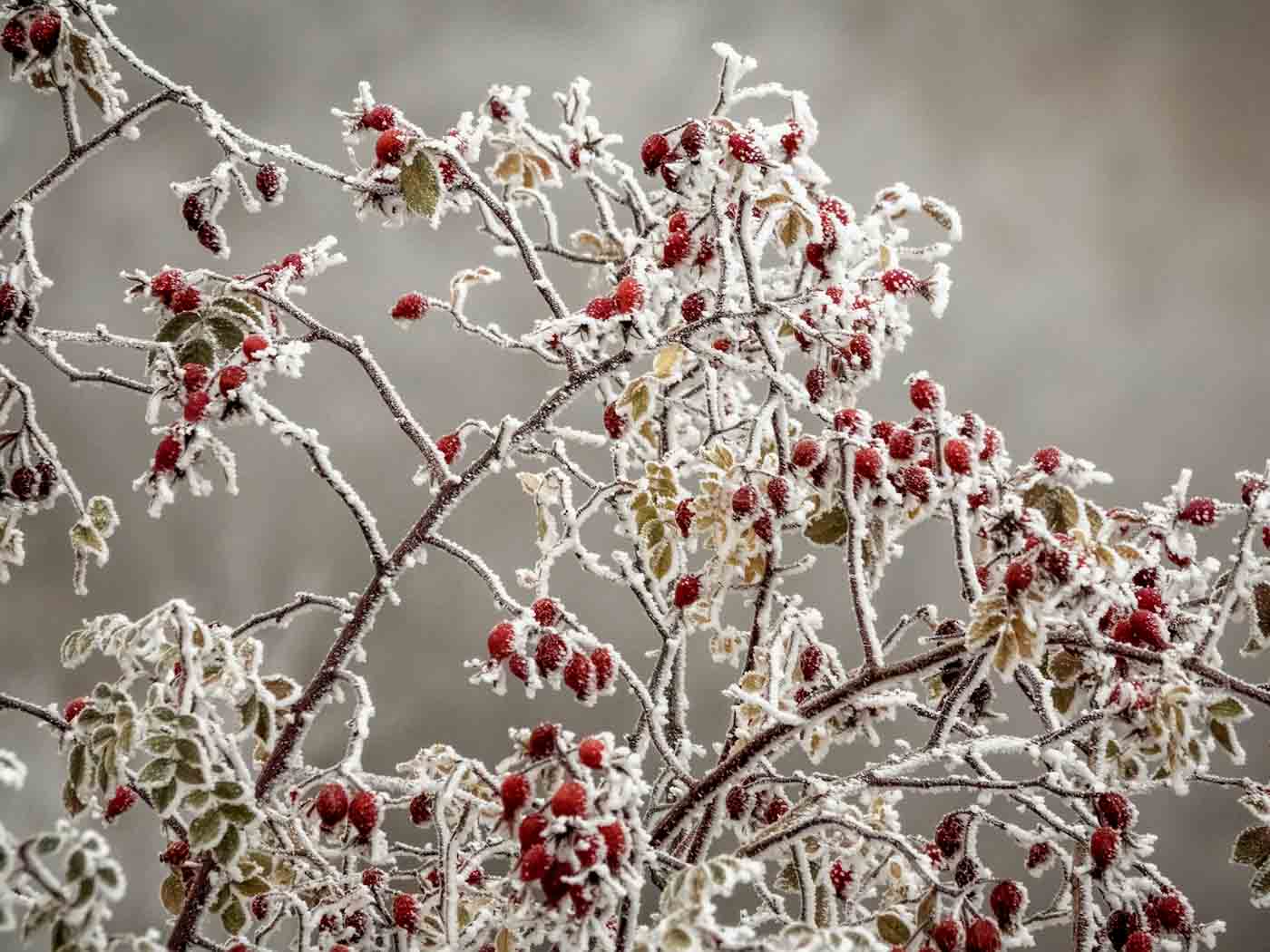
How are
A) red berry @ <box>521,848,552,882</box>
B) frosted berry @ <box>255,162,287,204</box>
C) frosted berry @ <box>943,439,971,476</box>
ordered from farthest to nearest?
frosted berry @ <box>255,162,287,204</box> < frosted berry @ <box>943,439,971,476</box> < red berry @ <box>521,848,552,882</box>

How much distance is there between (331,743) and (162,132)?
1.19 meters

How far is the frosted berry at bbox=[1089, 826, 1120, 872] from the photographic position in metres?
0.77

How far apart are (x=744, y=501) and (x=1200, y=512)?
0.44m

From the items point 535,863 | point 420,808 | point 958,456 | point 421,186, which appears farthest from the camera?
point 420,808

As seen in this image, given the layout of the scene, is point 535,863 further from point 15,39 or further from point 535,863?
point 15,39

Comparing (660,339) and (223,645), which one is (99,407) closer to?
(223,645)

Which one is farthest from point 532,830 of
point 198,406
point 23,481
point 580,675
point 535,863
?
point 23,481

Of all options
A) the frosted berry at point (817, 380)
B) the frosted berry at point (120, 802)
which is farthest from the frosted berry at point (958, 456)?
the frosted berry at point (120, 802)

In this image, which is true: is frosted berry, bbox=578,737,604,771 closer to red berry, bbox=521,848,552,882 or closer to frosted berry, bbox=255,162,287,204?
red berry, bbox=521,848,552,882

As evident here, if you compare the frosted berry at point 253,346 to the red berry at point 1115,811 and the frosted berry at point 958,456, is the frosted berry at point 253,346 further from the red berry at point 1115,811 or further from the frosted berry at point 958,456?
the red berry at point 1115,811

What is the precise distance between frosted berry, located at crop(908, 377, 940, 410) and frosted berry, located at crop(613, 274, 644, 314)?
263mm

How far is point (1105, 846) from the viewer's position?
2.54 ft

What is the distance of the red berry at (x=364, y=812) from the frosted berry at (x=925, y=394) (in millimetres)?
595

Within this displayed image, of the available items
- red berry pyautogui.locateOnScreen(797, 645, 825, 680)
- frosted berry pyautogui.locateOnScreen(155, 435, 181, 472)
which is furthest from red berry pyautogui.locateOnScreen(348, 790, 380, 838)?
red berry pyautogui.locateOnScreen(797, 645, 825, 680)
